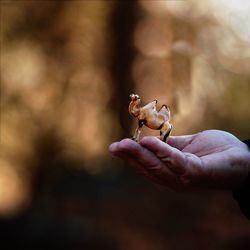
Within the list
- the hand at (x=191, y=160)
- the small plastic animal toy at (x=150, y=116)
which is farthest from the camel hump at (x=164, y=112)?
the hand at (x=191, y=160)

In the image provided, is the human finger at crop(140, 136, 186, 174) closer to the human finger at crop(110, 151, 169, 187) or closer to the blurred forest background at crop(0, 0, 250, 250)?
the human finger at crop(110, 151, 169, 187)

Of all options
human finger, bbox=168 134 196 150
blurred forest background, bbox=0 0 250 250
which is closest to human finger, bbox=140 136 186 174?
human finger, bbox=168 134 196 150

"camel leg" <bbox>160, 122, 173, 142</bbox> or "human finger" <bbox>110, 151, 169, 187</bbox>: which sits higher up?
"camel leg" <bbox>160, 122, 173, 142</bbox>

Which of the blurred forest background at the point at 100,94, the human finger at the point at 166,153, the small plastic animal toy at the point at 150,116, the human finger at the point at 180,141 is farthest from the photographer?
the blurred forest background at the point at 100,94

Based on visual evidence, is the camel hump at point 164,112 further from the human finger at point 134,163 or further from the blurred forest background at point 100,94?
the blurred forest background at point 100,94

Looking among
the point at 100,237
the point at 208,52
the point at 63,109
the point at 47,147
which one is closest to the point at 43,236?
the point at 100,237
